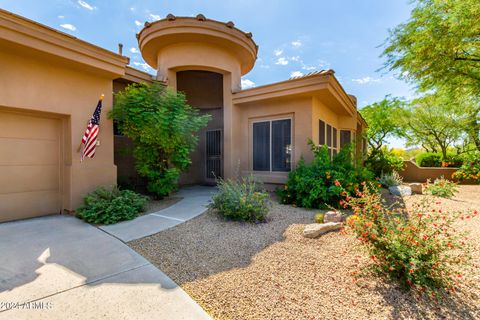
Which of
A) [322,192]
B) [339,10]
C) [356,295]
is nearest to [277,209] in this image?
[322,192]

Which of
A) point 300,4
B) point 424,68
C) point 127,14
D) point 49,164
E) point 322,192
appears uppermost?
point 300,4

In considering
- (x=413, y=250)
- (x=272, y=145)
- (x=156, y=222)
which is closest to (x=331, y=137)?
(x=272, y=145)

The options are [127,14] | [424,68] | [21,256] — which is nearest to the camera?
[21,256]

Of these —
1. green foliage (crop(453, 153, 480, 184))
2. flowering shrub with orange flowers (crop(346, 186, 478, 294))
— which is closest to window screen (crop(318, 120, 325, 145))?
flowering shrub with orange flowers (crop(346, 186, 478, 294))

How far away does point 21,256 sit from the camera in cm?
337

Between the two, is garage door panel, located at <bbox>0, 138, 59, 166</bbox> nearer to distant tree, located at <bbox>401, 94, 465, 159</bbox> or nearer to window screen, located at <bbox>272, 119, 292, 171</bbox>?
window screen, located at <bbox>272, 119, 292, 171</bbox>

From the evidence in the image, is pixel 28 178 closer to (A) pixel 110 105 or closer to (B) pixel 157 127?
(A) pixel 110 105

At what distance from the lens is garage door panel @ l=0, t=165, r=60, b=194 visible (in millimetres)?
4844

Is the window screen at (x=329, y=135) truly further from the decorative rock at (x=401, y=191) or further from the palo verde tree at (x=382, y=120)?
the palo verde tree at (x=382, y=120)

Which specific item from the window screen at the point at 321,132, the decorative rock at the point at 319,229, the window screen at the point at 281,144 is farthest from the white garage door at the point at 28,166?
the window screen at the point at 321,132

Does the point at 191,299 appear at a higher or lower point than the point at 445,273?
lower

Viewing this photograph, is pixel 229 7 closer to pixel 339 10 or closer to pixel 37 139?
pixel 339 10

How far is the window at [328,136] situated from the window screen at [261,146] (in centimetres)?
202

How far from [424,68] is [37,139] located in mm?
12484
